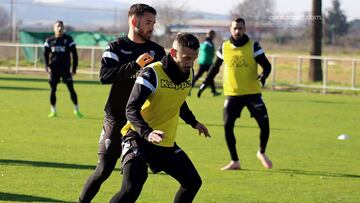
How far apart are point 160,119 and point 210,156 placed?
6281 mm

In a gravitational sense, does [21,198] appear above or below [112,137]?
below

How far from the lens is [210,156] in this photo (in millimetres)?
13945

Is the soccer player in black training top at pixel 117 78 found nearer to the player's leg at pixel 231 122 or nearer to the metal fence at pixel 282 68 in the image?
the player's leg at pixel 231 122

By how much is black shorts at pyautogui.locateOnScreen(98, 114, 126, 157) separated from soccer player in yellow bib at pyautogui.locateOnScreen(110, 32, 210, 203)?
492 millimetres

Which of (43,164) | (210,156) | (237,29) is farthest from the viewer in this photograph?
(210,156)

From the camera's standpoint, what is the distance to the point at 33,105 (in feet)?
74.6

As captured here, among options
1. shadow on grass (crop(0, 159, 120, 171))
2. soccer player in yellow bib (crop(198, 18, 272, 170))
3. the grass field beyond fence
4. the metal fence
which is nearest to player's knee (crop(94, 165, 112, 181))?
the grass field beyond fence

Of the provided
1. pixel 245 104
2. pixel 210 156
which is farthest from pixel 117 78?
pixel 210 156

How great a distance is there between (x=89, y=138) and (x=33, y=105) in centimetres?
714

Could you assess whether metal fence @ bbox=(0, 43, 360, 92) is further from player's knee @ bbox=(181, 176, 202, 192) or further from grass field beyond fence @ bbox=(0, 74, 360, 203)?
player's knee @ bbox=(181, 176, 202, 192)

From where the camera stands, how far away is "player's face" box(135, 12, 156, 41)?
27.1 ft

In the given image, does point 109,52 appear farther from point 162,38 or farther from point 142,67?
point 162,38

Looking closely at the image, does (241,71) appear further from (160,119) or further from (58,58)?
(58,58)

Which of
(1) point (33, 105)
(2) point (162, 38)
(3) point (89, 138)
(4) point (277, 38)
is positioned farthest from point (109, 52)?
(4) point (277, 38)
